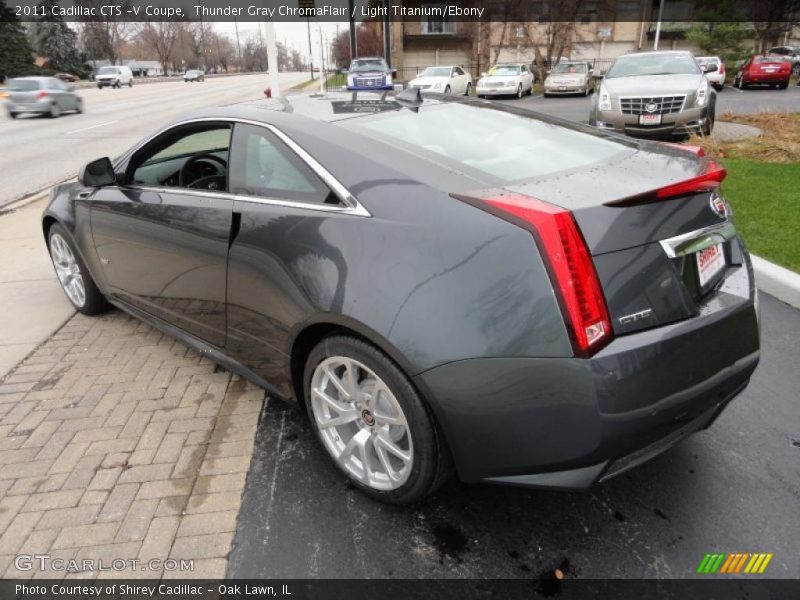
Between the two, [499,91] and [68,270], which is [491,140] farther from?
[499,91]

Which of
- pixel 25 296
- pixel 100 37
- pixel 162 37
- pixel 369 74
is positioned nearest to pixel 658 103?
pixel 25 296

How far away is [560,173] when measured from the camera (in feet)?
7.80

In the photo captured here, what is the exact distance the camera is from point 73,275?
457cm

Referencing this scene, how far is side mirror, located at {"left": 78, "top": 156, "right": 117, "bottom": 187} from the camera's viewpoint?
3615mm

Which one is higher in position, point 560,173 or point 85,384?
point 560,173

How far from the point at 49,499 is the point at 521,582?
1.96 meters

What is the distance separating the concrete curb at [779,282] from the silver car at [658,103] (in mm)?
6008

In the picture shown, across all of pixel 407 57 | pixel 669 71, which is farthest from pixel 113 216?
pixel 407 57

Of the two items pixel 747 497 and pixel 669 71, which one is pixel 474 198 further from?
pixel 669 71

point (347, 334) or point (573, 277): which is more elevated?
point (573, 277)

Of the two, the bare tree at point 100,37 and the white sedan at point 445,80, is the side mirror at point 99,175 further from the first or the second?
the bare tree at point 100,37

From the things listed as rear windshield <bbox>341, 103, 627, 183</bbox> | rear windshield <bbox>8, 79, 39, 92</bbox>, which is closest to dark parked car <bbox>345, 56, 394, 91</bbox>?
rear windshield <bbox>8, 79, 39, 92</bbox>

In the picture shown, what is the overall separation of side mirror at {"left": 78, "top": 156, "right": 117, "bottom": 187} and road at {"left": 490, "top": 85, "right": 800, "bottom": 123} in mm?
14562

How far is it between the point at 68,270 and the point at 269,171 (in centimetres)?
273
